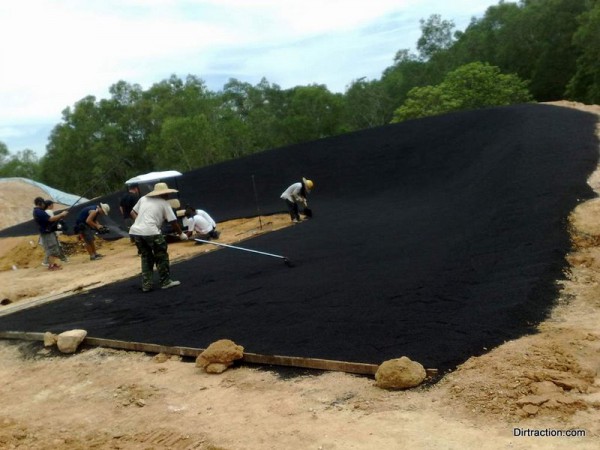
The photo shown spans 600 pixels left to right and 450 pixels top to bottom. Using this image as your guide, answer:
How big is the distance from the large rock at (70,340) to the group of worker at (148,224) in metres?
1.34

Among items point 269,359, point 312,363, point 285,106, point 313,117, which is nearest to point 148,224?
point 269,359

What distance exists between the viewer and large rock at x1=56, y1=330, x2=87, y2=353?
4.32m

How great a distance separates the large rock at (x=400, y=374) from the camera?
284 centimetres

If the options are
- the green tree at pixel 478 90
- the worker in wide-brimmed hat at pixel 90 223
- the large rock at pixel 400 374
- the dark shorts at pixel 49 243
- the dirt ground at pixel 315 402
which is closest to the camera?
the dirt ground at pixel 315 402

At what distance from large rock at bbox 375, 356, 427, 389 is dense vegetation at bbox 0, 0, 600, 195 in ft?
69.0

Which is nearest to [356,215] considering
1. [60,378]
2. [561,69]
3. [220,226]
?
[220,226]

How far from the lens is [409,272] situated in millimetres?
4898

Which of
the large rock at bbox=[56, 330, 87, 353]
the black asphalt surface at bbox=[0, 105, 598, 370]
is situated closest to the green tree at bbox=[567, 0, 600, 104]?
the black asphalt surface at bbox=[0, 105, 598, 370]

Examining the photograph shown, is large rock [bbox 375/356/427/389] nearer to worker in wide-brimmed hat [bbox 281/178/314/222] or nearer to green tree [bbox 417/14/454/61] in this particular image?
worker in wide-brimmed hat [bbox 281/178/314/222]

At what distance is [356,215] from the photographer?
30.1 ft

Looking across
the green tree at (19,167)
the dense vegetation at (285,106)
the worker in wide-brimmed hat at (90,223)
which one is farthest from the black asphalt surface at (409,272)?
the green tree at (19,167)

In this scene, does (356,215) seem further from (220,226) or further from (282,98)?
→ (282,98)

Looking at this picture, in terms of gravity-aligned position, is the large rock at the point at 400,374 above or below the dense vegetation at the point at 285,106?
below

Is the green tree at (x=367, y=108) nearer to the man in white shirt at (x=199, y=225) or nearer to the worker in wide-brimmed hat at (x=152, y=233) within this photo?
the man in white shirt at (x=199, y=225)
